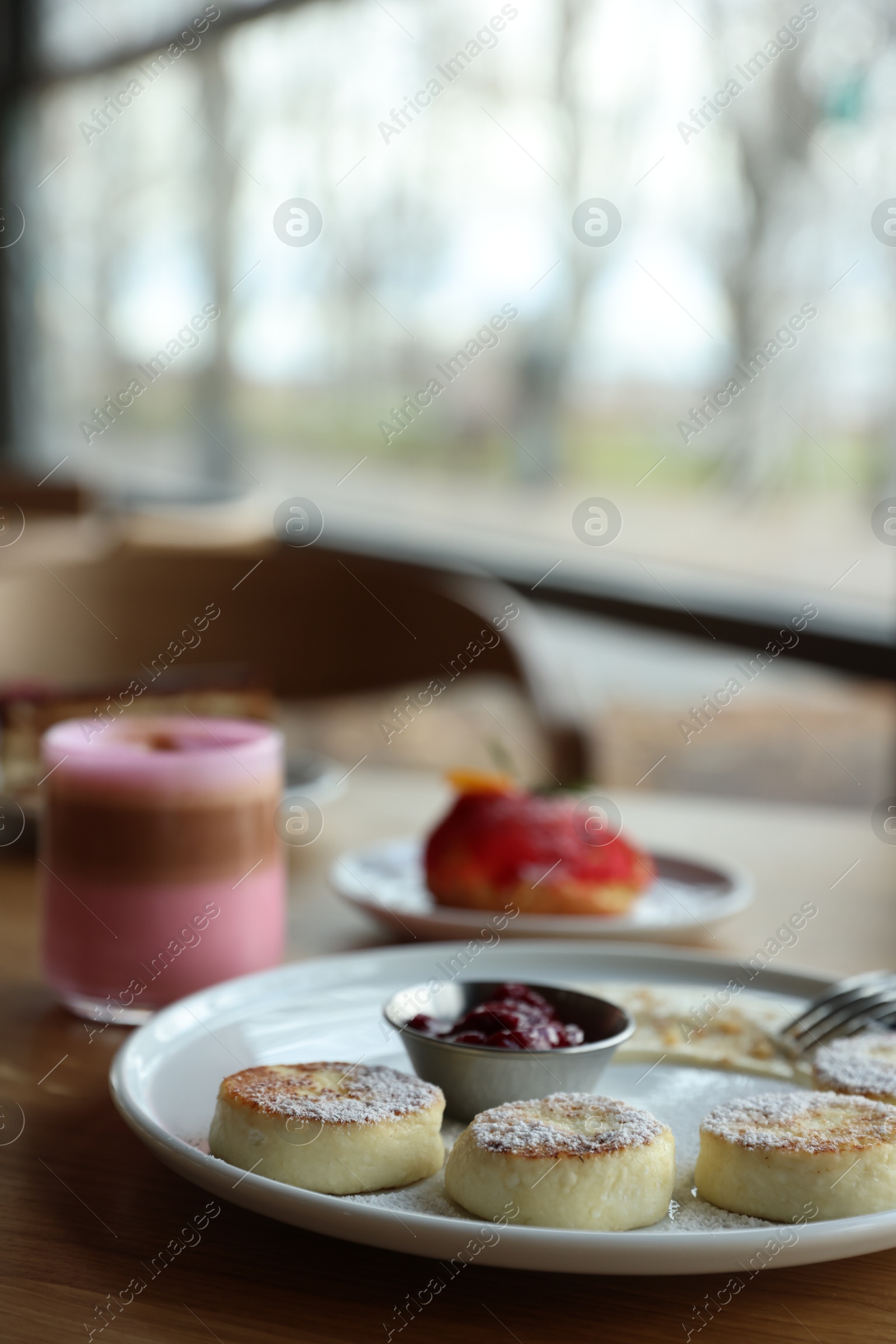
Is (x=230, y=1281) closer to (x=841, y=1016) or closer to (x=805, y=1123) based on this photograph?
(x=805, y=1123)

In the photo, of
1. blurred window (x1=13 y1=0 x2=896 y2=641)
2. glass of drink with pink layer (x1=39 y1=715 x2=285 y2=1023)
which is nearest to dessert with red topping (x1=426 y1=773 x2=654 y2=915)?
glass of drink with pink layer (x1=39 y1=715 x2=285 y2=1023)

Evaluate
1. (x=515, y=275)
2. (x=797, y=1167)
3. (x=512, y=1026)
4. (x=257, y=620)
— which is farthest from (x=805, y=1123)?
(x=515, y=275)

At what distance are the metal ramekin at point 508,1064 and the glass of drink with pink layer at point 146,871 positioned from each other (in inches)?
7.7

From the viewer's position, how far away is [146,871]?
863 mm

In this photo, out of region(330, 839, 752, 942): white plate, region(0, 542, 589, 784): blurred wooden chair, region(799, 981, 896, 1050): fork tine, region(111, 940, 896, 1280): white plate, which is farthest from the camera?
region(0, 542, 589, 784): blurred wooden chair

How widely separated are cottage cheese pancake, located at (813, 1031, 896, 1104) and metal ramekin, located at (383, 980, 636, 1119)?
0.10 metres

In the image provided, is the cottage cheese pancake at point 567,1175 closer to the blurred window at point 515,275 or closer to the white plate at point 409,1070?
the white plate at point 409,1070

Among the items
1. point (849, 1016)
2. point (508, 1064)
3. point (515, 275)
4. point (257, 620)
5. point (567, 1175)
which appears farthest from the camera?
point (515, 275)

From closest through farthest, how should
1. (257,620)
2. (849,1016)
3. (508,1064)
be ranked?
(508,1064)
(849,1016)
(257,620)

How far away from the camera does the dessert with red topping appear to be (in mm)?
1056

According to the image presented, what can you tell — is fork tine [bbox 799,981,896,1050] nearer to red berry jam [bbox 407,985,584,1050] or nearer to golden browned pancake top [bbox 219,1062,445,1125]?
red berry jam [bbox 407,985,584,1050]

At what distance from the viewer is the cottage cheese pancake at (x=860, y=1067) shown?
2.16 ft

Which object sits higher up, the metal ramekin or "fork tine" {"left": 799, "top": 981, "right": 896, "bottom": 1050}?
the metal ramekin

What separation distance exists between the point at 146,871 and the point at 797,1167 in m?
0.46
